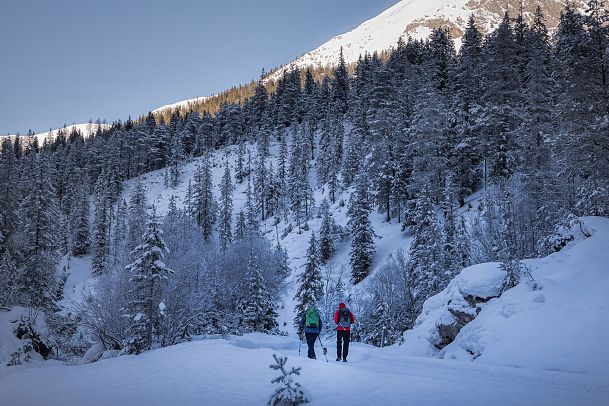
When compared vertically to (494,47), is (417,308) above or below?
below

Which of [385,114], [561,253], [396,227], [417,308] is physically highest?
[385,114]

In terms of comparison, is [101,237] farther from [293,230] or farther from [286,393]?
[286,393]

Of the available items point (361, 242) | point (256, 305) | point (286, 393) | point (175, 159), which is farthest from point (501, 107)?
point (175, 159)

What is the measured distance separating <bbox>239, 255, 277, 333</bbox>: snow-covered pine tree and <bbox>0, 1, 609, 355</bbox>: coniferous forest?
12 cm

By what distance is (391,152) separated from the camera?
160ft

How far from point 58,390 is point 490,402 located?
10.3 m

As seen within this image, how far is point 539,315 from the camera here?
38.4ft

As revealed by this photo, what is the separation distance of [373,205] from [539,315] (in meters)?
43.1

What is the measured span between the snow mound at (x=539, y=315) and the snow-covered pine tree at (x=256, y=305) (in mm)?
15680

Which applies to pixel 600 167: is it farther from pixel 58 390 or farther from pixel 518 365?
pixel 58 390

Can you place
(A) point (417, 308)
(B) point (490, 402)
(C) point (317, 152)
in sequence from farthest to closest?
(C) point (317, 152) → (A) point (417, 308) → (B) point (490, 402)

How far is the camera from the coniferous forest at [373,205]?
1800cm

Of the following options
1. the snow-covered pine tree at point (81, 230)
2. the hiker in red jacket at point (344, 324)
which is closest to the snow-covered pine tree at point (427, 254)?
the hiker in red jacket at point (344, 324)

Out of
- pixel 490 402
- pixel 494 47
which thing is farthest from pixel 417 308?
pixel 494 47
